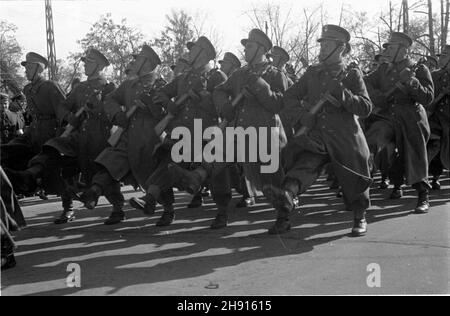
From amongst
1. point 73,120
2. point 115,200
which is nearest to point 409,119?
point 115,200

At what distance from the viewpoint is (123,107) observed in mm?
7328

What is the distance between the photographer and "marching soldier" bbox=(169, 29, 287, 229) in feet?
20.7

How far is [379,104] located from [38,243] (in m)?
4.84

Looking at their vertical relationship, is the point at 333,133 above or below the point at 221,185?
above

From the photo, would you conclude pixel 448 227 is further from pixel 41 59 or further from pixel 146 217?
pixel 41 59

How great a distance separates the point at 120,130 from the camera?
288 inches

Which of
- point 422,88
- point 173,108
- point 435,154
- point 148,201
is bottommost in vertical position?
point 148,201

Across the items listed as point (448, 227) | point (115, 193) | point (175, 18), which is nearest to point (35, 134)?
point (115, 193)

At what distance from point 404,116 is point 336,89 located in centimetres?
220

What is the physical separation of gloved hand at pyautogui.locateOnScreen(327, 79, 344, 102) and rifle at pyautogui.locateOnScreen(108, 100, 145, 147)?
237 centimetres

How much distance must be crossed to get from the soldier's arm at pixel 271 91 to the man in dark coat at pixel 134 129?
1528 mm

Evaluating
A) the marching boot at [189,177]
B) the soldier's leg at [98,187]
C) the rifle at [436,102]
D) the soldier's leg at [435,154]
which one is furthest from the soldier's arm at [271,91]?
the rifle at [436,102]

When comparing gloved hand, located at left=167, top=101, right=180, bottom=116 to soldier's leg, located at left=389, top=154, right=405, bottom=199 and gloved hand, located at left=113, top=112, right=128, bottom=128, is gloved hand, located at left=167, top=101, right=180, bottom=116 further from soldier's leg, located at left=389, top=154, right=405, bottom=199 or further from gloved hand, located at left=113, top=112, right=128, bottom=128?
soldier's leg, located at left=389, top=154, right=405, bottom=199

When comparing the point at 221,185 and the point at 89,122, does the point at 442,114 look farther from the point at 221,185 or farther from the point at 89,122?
the point at 89,122
